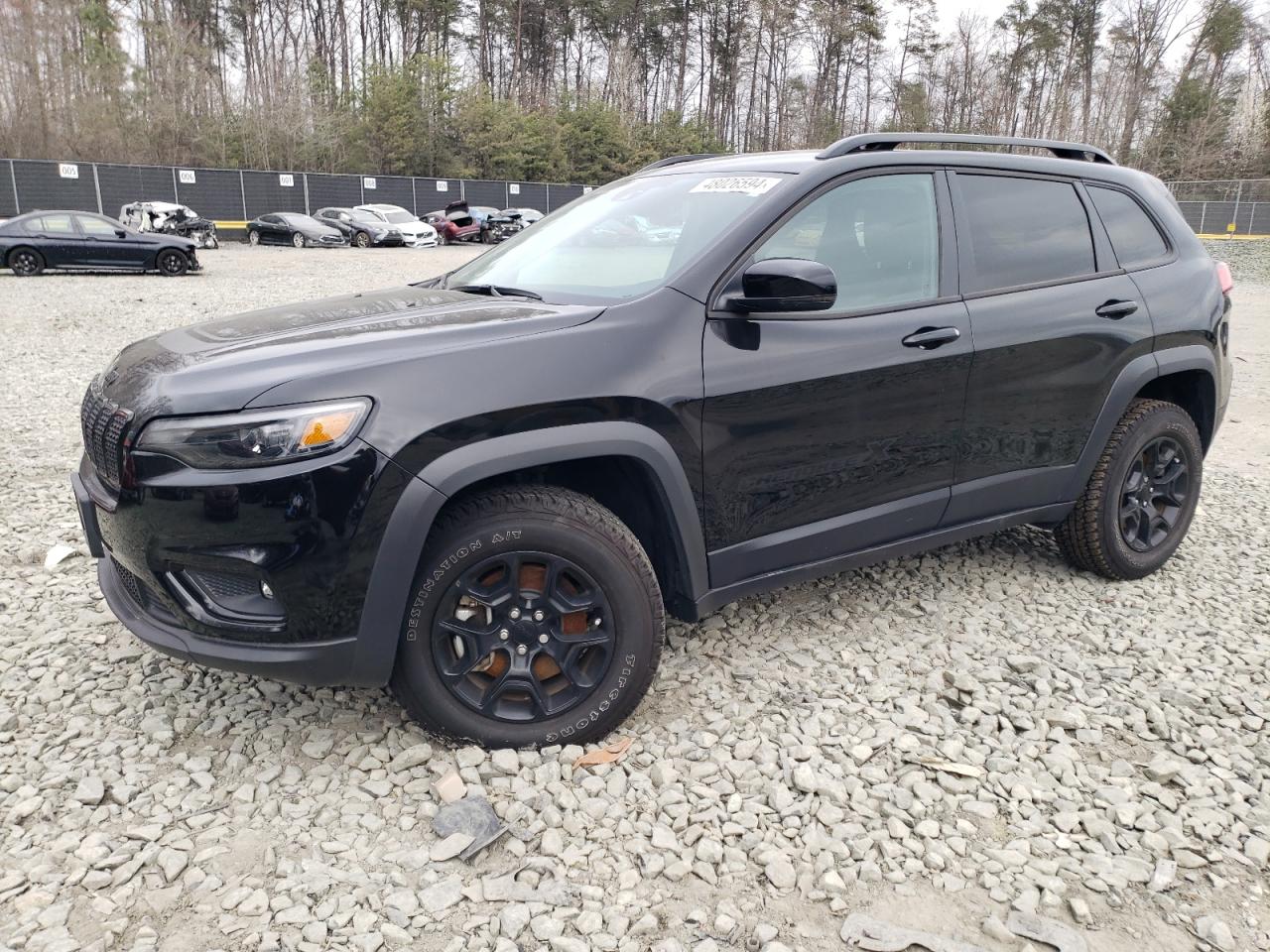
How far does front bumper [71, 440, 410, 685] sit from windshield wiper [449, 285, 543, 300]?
1.06 meters

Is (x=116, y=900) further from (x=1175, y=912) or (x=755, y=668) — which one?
(x=1175, y=912)

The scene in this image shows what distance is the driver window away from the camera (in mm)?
3143

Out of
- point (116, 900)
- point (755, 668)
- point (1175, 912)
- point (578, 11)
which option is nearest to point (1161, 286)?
point (755, 668)

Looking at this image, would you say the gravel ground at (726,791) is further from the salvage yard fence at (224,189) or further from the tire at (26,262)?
the salvage yard fence at (224,189)

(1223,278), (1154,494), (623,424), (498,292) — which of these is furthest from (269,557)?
(1223,278)

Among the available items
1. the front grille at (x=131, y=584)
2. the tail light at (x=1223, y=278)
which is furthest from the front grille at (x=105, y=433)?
the tail light at (x=1223, y=278)

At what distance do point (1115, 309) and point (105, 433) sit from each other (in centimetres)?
363

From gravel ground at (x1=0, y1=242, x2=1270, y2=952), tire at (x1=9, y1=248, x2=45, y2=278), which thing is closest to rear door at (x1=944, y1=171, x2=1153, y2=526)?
gravel ground at (x1=0, y1=242, x2=1270, y2=952)

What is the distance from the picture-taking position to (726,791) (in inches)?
105

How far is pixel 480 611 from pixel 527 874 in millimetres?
708

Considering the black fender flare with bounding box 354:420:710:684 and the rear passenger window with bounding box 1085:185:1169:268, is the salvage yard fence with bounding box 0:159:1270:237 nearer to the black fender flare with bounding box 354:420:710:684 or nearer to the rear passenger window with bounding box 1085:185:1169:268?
the rear passenger window with bounding box 1085:185:1169:268

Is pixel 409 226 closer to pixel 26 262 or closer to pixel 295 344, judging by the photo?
pixel 26 262

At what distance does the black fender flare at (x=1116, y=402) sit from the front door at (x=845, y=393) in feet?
2.63

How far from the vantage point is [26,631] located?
3.57 metres
